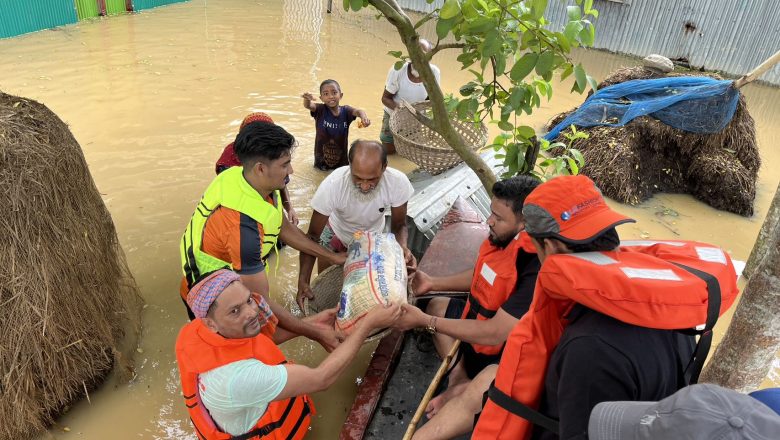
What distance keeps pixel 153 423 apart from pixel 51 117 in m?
2.16

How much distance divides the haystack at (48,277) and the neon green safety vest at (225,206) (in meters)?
0.79

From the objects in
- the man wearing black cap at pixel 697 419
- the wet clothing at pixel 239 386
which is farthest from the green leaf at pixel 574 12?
the wet clothing at pixel 239 386

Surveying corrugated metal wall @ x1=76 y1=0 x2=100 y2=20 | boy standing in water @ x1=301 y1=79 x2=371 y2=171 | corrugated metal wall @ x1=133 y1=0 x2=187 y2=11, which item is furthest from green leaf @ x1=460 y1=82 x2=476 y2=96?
corrugated metal wall @ x1=133 y1=0 x2=187 y2=11

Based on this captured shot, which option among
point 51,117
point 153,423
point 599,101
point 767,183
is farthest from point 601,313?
point 767,183

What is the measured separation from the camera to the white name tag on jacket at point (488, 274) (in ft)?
8.96

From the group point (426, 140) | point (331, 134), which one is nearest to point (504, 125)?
point (426, 140)

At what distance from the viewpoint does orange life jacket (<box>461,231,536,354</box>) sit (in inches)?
104

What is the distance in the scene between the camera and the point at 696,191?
7.28 metres

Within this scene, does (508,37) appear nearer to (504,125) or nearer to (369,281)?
(504,125)

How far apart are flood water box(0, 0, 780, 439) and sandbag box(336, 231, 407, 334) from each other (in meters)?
0.99

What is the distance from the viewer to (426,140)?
575cm

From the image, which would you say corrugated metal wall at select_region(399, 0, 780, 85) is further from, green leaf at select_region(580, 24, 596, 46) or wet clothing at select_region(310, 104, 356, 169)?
green leaf at select_region(580, 24, 596, 46)

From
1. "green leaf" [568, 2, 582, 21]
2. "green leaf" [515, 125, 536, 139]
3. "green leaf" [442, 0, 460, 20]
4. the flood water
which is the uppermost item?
"green leaf" [568, 2, 582, 21]

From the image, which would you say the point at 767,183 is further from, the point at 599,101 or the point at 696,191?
the point at 599,101
